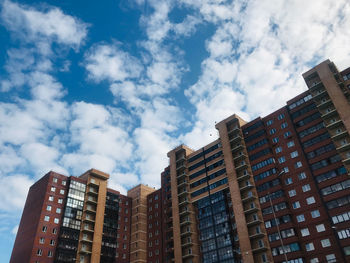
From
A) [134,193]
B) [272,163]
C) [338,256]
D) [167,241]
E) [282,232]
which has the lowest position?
[338,256]

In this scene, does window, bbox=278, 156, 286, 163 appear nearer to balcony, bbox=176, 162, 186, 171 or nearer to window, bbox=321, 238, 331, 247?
window, bbox=321, 238, 331, 247

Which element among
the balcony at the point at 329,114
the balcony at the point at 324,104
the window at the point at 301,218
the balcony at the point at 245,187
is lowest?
the window at the point at 301,218

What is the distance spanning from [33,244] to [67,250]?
9.43 meters

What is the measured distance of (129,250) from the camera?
10281 cm

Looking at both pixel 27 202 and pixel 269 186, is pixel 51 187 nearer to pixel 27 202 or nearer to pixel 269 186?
pixel 27 202

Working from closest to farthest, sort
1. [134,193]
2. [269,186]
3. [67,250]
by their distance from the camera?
[269,186]
[67,250]
[134,193]

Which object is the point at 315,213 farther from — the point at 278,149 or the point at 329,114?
the point at 329,114

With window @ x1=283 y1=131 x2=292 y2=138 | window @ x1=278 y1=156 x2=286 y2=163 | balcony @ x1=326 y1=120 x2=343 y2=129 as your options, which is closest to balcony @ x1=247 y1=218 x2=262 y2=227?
window @ x1=278 y1=156 x2=286 y2=163

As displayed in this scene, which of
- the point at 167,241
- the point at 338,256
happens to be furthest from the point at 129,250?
the point at 338,256

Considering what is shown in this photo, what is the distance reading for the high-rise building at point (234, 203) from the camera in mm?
65875

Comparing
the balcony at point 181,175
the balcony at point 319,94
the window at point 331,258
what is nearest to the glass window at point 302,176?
the window at point 331,258

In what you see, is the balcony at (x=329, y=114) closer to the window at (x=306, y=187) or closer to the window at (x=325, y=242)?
the window at (x=306, y=187)

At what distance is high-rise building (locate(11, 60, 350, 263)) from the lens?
65875mm

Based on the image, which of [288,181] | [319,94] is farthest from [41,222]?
[319,94]
